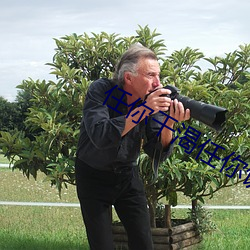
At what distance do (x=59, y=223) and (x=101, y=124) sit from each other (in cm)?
487

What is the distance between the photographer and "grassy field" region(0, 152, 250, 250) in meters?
6.30

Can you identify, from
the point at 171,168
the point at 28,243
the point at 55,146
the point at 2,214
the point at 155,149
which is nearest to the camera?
the point at 155,149

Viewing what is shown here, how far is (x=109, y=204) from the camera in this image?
11.7ft

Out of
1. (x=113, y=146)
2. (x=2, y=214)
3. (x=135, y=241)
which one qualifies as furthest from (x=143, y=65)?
(x=2, y=214)

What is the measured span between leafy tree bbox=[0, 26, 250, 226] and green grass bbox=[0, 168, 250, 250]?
0.56 meters

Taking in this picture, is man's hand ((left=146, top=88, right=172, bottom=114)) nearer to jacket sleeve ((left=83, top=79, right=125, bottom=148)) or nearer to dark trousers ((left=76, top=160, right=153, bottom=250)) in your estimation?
jacket sleeve ((left=83, top=79, right=125, bottom=148))

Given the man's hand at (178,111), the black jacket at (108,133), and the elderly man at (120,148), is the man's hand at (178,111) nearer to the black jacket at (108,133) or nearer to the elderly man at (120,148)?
the elderly man at (120,148)

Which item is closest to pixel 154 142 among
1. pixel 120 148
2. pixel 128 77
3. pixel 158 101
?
pixel 120 148

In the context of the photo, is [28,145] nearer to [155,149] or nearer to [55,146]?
[55,146]

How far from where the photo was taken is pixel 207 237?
21.4ft

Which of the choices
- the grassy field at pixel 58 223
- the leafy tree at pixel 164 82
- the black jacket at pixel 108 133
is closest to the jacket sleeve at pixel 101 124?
the black jacket at pixel 108 133

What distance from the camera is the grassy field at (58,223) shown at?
20.7 feet

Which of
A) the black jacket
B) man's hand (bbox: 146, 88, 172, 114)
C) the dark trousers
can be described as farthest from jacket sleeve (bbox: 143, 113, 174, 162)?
man's hand (bbox: 146, 88, 172, 114)

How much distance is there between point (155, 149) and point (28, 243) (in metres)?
3.21
